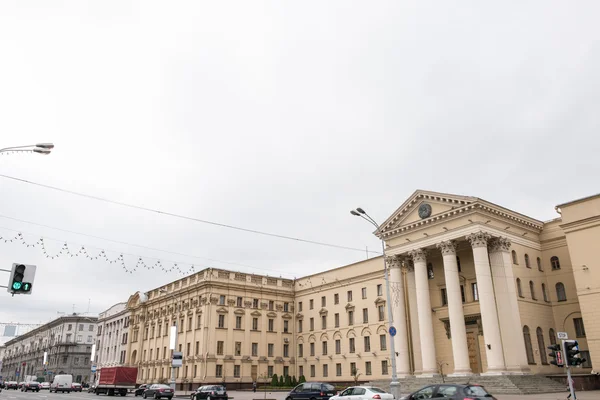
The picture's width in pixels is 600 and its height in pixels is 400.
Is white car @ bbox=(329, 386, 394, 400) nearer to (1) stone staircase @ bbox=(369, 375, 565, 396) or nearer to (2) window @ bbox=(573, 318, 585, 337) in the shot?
(1) stone staircase @ bbox=(369, 375, 565, 396)

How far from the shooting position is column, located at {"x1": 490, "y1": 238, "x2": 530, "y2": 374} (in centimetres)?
3744

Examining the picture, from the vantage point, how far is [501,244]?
40.5m

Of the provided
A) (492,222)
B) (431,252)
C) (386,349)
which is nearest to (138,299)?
(386,349)

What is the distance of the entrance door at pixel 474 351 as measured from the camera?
42.2 meters

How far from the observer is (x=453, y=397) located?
16281 millimetres

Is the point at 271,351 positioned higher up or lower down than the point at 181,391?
higher up

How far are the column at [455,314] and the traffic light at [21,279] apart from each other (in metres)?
31.8

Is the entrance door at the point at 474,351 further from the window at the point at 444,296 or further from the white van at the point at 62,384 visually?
the white van at the point at 62,384

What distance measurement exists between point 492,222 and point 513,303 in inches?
271

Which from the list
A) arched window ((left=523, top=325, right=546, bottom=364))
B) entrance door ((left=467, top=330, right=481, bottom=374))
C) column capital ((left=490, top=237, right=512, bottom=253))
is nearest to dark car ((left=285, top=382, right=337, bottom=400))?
entrance door ((left=467, top=330, right=481, bottom=374))

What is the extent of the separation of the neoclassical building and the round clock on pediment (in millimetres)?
116

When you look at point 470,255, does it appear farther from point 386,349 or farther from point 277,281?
point 277,281

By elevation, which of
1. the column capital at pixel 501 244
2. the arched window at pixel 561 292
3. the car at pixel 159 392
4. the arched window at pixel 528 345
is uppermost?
the column capital at pixel 501 244

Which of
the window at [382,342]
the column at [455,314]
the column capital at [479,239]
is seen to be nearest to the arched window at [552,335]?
the column at [455,314]
